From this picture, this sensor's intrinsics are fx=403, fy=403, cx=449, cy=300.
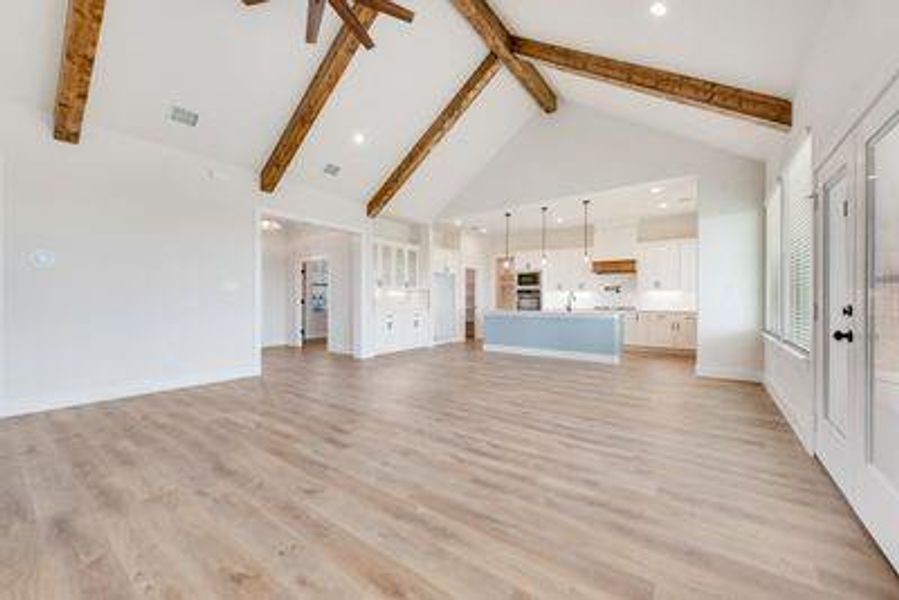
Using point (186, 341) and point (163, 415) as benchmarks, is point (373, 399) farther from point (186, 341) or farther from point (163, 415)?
point (186, 341)

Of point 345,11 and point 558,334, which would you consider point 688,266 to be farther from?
point 345,11

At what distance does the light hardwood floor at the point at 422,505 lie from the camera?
1683mm

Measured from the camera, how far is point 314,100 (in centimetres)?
511

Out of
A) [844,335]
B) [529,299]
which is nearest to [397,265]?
[529,299]

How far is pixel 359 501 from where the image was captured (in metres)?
2.34

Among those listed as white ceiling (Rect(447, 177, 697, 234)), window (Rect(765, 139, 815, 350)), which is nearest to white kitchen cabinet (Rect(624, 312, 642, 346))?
white ceiling (Rect(447, 177, 697, 234))

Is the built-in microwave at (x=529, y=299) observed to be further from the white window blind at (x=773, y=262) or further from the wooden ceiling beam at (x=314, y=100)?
the wooden ceiling beam at (x=314, y=100)

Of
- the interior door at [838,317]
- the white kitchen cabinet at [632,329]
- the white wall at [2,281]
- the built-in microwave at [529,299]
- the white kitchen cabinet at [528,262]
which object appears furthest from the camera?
the built-in microwave at [529,299]

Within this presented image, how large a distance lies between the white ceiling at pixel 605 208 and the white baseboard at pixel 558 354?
2.86 metres

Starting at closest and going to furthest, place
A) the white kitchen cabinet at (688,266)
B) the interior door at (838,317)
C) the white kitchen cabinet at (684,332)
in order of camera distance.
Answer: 1. the interior door at (838,317)
2. the white kitchen cabinet at (684,332)
3. the white kitchen cabinet at (688,266)

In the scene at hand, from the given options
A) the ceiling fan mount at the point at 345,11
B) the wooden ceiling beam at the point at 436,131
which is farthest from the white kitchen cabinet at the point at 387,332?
the ceiling fan mount at the point at 345,11

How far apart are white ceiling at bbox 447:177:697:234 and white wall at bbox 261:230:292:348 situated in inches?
172

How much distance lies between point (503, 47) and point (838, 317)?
480cm

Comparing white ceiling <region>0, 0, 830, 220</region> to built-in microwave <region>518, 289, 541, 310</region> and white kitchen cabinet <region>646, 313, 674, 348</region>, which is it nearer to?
white kitchen cabinet <region>646, 313, 674, 348</region>
